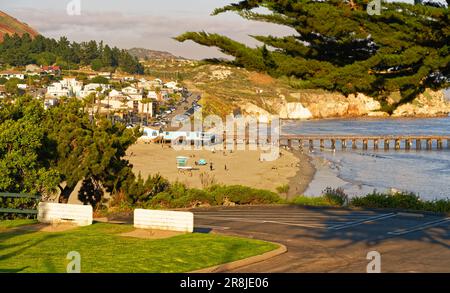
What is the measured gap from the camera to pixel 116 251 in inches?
757

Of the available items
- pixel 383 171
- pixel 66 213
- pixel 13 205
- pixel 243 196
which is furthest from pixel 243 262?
pixel 383 171

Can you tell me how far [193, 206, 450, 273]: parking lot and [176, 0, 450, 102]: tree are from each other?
4464mm

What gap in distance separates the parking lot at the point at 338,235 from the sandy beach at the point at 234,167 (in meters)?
23.2

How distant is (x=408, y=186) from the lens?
62375mm

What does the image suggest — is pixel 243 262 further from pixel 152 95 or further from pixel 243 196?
pixel 152 95

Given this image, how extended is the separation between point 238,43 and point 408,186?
4773 cm

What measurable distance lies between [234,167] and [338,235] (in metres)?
52.6

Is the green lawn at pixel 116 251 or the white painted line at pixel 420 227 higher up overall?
the green lawn at pixel 116 251

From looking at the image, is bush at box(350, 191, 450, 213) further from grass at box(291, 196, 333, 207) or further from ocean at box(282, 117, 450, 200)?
ocean at box(282, 117, 450, 200)

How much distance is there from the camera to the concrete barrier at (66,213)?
81.6 ft

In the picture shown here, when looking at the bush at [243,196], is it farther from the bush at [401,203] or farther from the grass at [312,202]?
the bush at [401,203]

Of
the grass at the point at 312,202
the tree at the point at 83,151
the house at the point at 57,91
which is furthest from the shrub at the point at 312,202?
the house at the point at 57,91

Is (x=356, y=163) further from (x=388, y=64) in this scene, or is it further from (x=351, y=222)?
(x=388, y=64)
